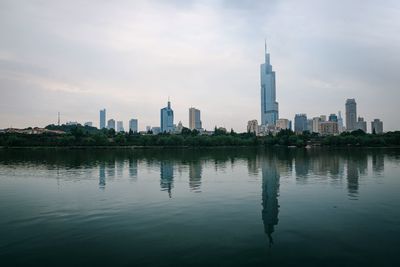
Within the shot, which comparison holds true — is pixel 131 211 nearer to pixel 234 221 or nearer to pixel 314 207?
pixel 234 221

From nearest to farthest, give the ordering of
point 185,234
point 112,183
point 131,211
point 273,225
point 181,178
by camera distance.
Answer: point 185,234 < point 273,225 < point 131,211 < point 112,183 < point 181,178

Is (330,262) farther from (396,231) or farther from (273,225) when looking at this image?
(396,231)

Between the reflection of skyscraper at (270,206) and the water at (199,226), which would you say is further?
the reflection of skyscraper at (270,206)

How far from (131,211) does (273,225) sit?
1161cm

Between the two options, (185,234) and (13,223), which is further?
(13,223)

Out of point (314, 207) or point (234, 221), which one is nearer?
point (234, 221)

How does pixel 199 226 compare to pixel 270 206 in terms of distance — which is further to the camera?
pixel 270 206

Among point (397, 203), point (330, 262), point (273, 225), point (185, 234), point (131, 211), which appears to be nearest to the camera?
point (330, 262)

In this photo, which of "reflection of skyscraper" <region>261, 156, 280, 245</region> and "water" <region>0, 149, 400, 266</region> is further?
"reflection of skyscraper" <region>261, 156, 280, 245</region>

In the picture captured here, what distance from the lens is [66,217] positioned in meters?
24.6

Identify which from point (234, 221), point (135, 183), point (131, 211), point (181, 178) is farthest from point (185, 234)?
point (181, 178)

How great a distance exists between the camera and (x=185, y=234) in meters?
20.2

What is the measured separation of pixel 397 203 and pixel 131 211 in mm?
24227

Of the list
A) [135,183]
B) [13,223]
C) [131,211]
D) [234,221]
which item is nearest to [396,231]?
[234,221]
